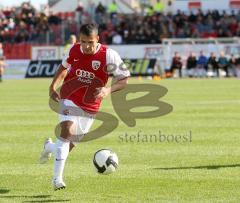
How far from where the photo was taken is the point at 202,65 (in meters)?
50.9

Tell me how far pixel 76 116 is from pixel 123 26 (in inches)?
1774

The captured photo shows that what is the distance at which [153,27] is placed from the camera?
5450 cm

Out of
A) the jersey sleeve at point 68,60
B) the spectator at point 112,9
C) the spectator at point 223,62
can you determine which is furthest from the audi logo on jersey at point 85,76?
the spectator at point 112,9

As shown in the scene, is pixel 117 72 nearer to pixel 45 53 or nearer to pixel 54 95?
pixel 54 95

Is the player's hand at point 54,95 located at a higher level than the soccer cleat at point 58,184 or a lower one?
higher

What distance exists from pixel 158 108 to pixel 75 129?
14599 millimetres

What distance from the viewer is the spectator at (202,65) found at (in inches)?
1988

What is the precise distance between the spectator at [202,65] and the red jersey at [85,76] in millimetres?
40211

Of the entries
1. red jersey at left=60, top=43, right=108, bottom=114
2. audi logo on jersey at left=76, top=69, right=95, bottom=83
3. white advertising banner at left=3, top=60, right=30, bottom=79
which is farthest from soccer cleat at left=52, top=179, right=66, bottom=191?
white advertising banner at left=3, top=60, right=30, bottom=79

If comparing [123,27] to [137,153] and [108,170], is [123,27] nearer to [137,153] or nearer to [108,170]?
[137,153]

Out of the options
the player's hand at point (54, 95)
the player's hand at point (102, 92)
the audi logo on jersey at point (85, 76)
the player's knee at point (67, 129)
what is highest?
the audi logo on jersey at point (85, 76)

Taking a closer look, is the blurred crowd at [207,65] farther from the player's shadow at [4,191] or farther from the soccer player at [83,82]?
the player's shadow at [4,191]

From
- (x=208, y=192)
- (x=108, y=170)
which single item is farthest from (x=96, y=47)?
(x=208, y=192)

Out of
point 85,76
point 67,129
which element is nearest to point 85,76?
point 85,76
